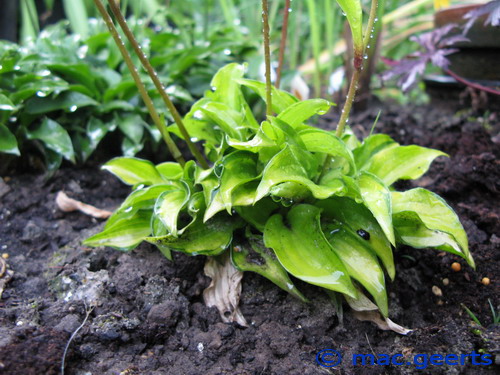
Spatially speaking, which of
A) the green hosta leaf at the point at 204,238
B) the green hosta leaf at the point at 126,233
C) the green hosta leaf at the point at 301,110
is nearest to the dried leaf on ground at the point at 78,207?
the green hosta leaf at the point at 126,233

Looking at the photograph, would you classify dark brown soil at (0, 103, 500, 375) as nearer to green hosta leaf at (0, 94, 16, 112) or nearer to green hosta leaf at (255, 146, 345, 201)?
green hosta leaf at (255, 146, 345, 201)

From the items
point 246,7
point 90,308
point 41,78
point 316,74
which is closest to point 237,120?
point 90,308

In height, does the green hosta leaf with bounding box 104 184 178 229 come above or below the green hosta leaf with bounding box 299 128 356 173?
below

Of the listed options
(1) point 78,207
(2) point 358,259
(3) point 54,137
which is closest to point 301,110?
(2) point 358,259

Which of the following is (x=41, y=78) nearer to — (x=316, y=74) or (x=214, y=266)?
(x=214, y=266)

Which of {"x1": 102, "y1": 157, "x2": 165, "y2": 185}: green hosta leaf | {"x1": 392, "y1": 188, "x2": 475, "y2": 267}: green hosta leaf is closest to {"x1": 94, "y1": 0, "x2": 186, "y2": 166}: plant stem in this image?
{"x1": 102, "y1": 157, "x2": 165, "y2": 185}: green hosta leaf

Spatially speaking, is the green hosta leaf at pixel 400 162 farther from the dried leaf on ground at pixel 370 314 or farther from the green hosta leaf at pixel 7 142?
the green hosta leaf at pixel 7 142
